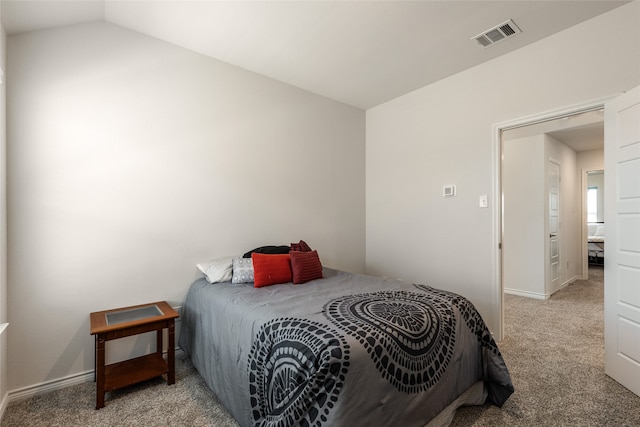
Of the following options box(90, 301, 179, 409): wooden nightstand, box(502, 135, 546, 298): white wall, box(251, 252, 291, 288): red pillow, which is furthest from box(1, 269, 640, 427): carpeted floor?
box(502, 135, 546, 298): white wall

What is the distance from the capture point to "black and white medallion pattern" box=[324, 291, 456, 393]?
145 cm

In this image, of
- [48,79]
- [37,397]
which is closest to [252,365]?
[37,397]

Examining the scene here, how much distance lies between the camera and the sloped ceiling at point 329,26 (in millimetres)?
2117

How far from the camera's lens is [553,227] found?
4.73 meters

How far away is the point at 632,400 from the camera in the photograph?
196cm

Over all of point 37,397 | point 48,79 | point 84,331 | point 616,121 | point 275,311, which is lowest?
point 37,397

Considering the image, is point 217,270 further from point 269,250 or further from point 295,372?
point 295,372

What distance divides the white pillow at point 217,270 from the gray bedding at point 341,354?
20 centimetres

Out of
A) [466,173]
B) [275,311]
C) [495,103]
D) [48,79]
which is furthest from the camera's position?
[466,173]

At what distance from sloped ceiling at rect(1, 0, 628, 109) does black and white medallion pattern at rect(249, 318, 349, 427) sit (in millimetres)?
2152

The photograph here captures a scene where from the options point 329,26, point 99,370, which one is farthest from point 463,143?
point 99,370

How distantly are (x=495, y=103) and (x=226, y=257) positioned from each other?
292cm

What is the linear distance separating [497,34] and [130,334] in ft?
11.5

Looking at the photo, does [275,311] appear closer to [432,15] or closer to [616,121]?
[432,15]
